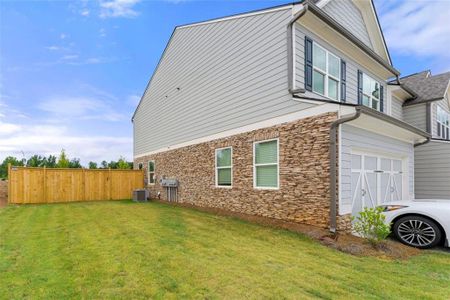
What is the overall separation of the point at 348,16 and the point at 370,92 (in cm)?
319

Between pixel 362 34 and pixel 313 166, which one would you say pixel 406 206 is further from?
pixel 362 34

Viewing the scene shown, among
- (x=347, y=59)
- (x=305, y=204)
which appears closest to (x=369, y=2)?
(x=347, y=59)

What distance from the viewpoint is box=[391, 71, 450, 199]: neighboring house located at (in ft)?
37.5

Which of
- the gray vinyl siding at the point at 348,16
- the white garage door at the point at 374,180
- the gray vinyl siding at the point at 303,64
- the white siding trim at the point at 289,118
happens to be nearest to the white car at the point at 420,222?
the white garage door at the point at 374,180

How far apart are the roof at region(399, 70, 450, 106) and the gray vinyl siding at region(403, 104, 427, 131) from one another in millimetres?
291

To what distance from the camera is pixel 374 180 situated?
8.06 metres

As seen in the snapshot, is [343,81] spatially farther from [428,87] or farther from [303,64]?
[428,87]

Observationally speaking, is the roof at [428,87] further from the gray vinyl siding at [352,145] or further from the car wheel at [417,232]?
the car wheel at [417,232]

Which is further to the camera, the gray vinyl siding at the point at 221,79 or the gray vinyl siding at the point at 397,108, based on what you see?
the gray vinyl siding at the point at 397,108

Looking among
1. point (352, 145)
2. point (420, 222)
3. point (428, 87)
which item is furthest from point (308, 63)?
point (428, 87)

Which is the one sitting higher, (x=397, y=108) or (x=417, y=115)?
(x=397, y=108)

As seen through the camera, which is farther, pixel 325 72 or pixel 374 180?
pixel 325 72

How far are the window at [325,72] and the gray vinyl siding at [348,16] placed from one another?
5.78ft

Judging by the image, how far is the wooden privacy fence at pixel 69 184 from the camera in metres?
13.6
